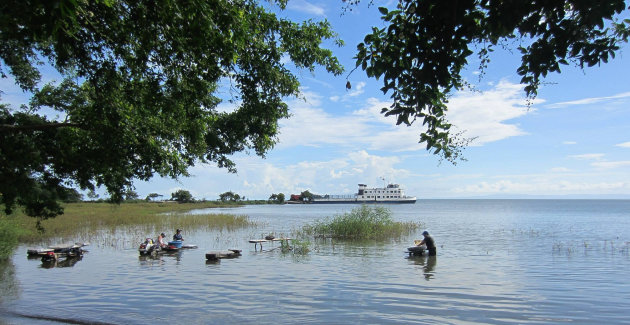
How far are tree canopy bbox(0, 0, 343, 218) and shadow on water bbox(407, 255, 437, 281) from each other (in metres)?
9.39

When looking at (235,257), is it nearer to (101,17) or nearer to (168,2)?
(101,17)

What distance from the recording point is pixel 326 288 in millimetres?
13609

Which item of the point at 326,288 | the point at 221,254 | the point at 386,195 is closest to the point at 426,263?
the point at 326,288

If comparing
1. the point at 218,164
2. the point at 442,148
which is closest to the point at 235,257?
the point at 218,164

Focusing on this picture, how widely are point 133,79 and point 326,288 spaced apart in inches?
354

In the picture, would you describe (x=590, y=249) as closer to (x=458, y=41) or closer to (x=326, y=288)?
(x=326, y=288)

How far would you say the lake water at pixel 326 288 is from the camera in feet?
34.1

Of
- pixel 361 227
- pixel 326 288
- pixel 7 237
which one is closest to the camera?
pixel 326 288

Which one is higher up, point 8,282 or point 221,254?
point 221,254

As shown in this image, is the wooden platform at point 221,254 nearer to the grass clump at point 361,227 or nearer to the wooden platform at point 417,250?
the grass clump at point 361,227

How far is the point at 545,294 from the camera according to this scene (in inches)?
509

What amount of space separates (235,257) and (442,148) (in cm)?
1722

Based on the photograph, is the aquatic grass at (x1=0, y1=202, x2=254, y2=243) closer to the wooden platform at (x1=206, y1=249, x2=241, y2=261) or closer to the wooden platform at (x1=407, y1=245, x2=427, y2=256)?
the wooden platform at (x1=206, y1=249, x2=241, y2=261)

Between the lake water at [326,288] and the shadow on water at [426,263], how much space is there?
0.30ft
